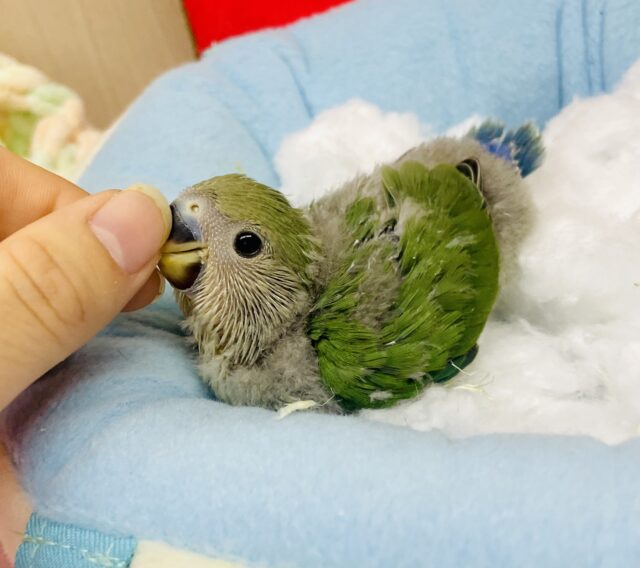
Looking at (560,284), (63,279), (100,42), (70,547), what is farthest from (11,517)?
(100,42)

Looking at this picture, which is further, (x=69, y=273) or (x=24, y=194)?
(x=24, y=194)

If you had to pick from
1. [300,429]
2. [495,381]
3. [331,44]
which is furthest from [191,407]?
[331,44]

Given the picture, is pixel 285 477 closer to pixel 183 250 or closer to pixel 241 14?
pixel 183 250

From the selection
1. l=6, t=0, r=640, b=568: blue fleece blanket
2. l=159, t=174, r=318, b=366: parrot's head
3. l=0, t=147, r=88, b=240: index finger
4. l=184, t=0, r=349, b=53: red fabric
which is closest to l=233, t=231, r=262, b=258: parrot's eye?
l=159, t=174, r=318, b=366: parrot's head

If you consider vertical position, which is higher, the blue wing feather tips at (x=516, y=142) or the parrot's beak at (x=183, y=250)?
the parrot's beak at (x=183, y=250)

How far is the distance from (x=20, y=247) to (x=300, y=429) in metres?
0.23

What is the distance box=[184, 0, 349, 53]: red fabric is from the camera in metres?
1.40

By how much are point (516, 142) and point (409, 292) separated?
0.28 meters

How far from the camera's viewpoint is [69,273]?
0.46 metres

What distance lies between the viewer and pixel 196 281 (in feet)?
1.81

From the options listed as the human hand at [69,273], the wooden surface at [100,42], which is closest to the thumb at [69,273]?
the human hand at [69,273]

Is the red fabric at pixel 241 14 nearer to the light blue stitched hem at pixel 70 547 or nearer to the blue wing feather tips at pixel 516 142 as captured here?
the blue wing feather tips at pixel 516 142

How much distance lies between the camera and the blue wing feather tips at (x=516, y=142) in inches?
29.0

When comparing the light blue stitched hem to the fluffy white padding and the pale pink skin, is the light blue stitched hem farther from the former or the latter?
the fluffy white padding
